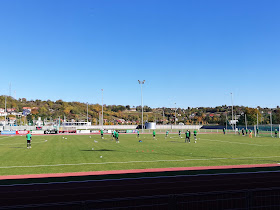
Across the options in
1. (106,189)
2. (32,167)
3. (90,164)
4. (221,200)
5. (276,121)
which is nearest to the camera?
(221,200)

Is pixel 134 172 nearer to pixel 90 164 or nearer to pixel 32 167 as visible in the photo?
pixel 90 164

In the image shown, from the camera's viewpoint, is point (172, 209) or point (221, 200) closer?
point (172, 209)

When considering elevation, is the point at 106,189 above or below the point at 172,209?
below

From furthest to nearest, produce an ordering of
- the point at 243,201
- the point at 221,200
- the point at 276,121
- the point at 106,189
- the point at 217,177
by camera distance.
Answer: the point at 276,121 → the point at 217,177 → the point at 106,189 → the point at 221,200 → the point at 243,201

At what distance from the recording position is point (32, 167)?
17875 mm

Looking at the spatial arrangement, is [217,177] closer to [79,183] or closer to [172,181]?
[172,181]

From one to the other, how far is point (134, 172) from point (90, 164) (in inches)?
173

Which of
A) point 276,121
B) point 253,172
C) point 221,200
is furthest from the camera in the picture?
point 276,121

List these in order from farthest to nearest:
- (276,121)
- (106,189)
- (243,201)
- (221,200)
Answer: (276,121) < (106,189) < (221,200) < (243,201)

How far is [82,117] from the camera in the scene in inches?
7746

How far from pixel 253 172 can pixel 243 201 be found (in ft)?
33.0

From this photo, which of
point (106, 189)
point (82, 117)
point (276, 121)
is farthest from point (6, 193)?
point (82, 117)

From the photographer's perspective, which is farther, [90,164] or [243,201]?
[90,164]

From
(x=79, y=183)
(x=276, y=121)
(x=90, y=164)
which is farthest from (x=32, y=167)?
(x=276, y=121)
